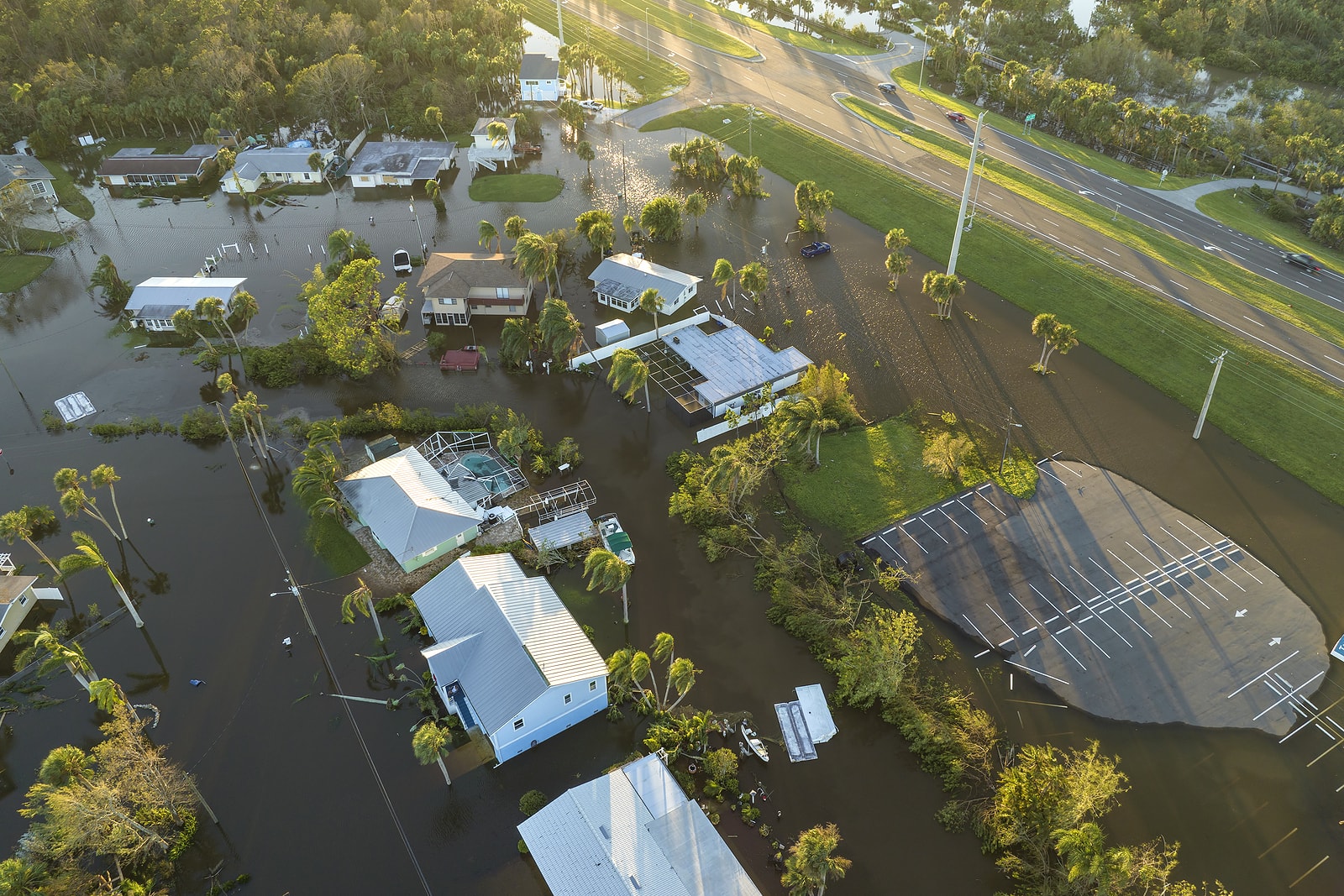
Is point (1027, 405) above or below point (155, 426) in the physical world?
above

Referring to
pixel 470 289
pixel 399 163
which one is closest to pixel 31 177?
pixel 399 163

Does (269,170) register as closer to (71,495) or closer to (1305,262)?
(71,495)

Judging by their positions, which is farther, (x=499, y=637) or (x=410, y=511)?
(x=410, y=511)

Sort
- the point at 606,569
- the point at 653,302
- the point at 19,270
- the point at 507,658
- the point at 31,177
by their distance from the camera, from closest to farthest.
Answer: the point at 507,658
the point at 606,569
the point at 653,302
the point at 19,270
the point at 31,177

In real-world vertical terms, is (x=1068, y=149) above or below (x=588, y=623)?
above

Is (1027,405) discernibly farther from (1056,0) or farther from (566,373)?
(1056,0)

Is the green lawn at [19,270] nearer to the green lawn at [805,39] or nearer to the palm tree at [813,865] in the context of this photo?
the palm tree at [813,865]

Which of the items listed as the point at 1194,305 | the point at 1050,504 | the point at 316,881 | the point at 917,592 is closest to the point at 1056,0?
the point at 1194,305
